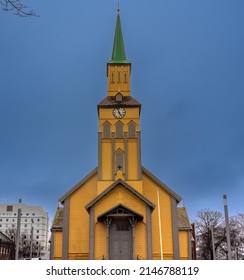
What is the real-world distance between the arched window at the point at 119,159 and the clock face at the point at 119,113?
3673 millimetres

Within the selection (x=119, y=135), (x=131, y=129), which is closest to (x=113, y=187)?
(x=119, y=135)

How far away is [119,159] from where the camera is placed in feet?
119

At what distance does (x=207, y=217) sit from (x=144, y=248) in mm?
49573

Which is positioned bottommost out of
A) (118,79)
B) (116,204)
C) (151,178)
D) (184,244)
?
(184,244)

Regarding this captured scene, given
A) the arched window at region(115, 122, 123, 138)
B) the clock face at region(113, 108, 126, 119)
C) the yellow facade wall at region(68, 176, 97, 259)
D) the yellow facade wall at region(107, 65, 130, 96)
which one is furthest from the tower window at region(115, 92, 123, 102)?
the yellow facade wall at region(68, 176, 97, 259)

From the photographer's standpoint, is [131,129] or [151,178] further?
[131,129]

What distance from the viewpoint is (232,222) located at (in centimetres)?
7612

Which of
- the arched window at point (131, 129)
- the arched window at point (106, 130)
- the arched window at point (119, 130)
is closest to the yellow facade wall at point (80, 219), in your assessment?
the arched window at point (106, 130)

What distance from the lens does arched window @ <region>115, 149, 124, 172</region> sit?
3594 centimetres

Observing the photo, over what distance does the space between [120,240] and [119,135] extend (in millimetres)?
10743

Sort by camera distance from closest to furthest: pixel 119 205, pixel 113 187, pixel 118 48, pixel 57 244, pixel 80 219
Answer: pixel 119 205 < pixel 113 187 < pixel 80 219 < pixel 57 244 < pixel 118 48

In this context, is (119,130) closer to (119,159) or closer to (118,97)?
(119,159)
